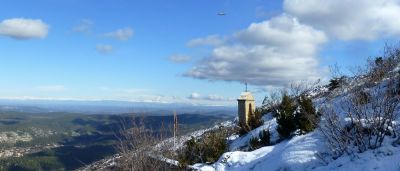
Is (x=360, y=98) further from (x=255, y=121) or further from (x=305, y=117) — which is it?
(x=255, y=121)

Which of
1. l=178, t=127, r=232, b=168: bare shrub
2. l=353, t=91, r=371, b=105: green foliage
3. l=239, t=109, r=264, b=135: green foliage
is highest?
l=353, t=91, r=371, b=105: green foliage

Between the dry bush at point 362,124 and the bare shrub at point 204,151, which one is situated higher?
the dry bush at point 362,124

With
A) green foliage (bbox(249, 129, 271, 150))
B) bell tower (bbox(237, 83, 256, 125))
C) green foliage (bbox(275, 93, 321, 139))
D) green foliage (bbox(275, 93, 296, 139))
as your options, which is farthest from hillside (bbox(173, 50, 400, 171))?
bell tower (bbox(237, 83, 256, 125))

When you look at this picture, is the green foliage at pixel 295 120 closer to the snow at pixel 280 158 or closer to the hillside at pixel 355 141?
the snow at pixel 280 158

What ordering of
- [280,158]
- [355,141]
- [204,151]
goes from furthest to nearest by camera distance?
[204,151] < [280,158] < [355,141]

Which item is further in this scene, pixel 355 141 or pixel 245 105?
pixel 245 105

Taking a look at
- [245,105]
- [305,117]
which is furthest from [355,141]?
[245,105]

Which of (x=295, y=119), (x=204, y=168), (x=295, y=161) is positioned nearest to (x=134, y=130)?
(x=204, y=168)

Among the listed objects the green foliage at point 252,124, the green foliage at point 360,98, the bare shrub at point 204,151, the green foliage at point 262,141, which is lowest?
the bare shrub at point 204,151

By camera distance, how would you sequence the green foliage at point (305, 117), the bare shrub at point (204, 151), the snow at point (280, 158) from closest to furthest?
the snow at point (280, 158), the green foliage at point (305, 117), the bare shrub at point (204, 151)

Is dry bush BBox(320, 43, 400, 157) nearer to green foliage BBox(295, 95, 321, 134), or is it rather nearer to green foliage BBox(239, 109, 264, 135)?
green foliage BBox(295, 95, 321, 134)

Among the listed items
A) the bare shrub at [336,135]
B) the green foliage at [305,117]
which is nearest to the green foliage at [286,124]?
the green foliage at [305,117]

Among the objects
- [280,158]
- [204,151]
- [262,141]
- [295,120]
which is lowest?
[204,151]
